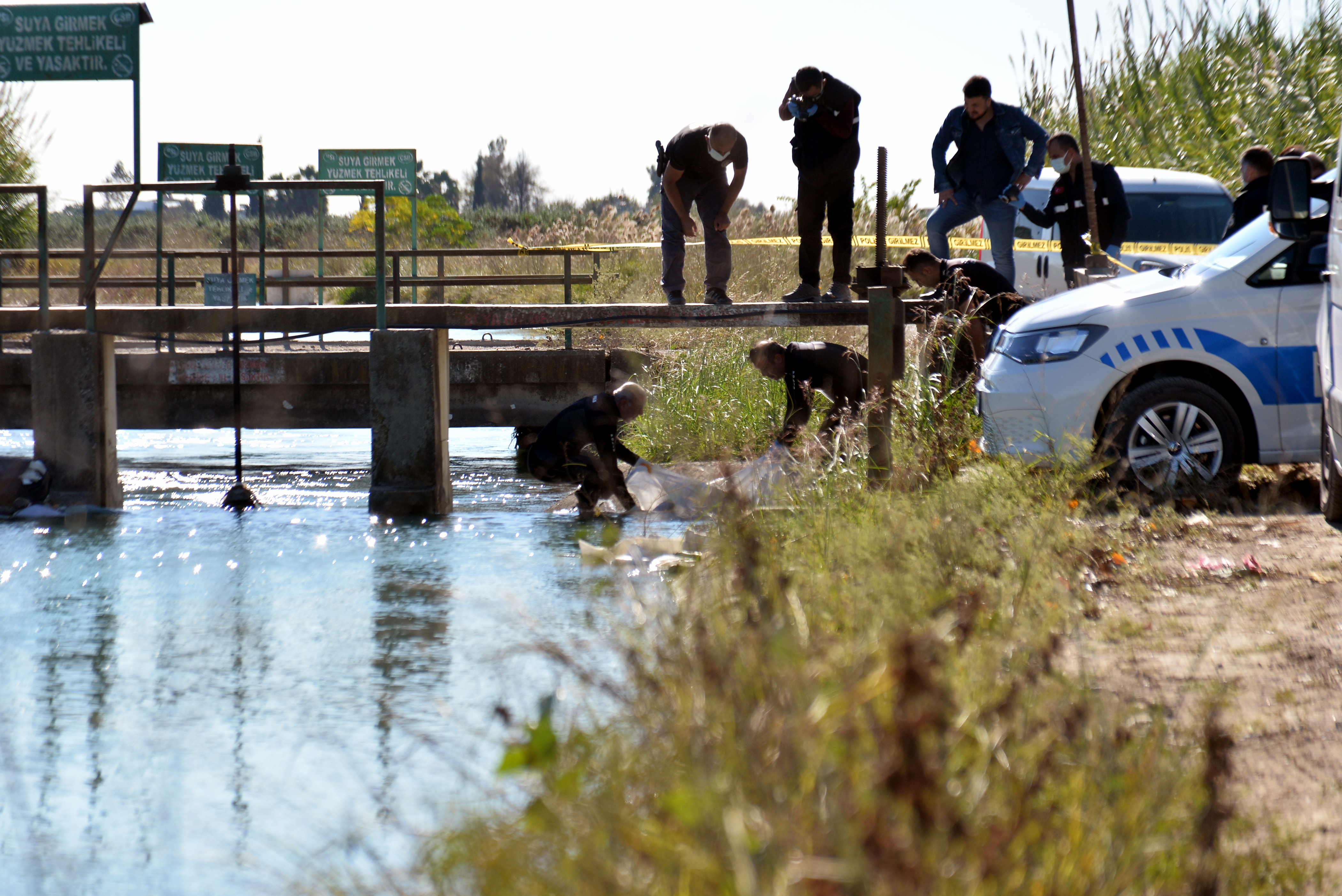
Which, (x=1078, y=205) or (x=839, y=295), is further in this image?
(x=1078, y=205)

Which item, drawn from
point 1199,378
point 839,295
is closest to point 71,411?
point 839,295

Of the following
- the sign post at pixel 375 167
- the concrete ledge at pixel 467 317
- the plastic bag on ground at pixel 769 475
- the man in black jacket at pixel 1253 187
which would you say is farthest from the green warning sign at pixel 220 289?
the sign post at pixel 375 167

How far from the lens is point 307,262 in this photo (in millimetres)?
35219

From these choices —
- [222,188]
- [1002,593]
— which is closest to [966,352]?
[1002,593]

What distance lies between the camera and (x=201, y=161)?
1446cm

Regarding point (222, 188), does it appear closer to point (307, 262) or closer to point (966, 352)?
point (966, 352)

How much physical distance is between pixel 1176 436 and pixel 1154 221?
5799 millimetres

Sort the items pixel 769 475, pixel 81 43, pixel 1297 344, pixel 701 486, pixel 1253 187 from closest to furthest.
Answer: pixel 769 475 → pixel 1297 344 → pixel 701 486 → pixel 1253 187 → pixel 81 43

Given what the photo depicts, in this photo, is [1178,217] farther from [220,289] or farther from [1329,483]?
[220,289]

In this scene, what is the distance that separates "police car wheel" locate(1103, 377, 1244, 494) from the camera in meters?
7.00

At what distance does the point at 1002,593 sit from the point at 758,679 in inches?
82.3

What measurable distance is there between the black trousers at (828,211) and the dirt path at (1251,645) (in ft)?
12.3

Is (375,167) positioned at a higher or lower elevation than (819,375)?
higher

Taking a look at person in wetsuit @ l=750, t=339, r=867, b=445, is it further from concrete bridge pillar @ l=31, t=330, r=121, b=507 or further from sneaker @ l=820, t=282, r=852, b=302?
concrete bridge pillar @ l=31, t=330, r=121, b=507
